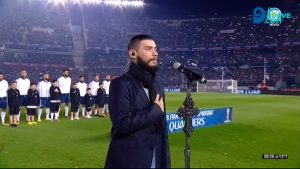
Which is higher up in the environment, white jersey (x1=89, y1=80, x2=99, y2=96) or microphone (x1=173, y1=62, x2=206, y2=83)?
microphone (x1=173, y1=62, x2=206, y2=83)

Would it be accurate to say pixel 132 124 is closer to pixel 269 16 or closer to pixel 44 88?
pixel 44 88

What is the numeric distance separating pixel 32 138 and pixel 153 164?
9339 mm

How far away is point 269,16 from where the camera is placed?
55.9 metres

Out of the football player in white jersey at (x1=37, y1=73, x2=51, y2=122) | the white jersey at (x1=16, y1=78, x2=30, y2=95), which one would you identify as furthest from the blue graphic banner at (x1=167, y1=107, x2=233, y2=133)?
the white jersey at (x1=16, y1=78, x2=30, y2=95)

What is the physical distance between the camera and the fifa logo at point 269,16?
55688 millimetres

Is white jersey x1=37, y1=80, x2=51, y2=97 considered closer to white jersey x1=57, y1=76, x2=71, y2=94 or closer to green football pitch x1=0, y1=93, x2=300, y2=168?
white jersey x1=57, y1=76, x2=71, y2=94

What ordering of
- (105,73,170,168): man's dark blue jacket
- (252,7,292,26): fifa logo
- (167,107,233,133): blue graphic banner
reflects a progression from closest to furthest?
1. (105,73,170,168): man's dark blue jacket
2. (167,107,233,133): blue graphic banner
3. (252,7,292,26): fifa logo

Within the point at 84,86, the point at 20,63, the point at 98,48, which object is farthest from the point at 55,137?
the point at 98,48

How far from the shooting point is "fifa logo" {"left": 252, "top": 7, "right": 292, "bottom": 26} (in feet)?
183

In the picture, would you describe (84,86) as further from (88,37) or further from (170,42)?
(170,42)

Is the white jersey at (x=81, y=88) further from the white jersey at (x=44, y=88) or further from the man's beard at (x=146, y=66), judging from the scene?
the man's beard at (x=146, y=66)

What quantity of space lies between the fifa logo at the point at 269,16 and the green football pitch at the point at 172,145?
44498 mm

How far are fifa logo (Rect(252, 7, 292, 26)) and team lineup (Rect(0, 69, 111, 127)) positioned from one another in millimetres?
43720

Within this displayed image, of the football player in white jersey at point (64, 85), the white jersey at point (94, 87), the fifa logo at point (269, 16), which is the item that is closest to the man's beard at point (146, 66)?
the football player in white jersey at point (64, 85)
